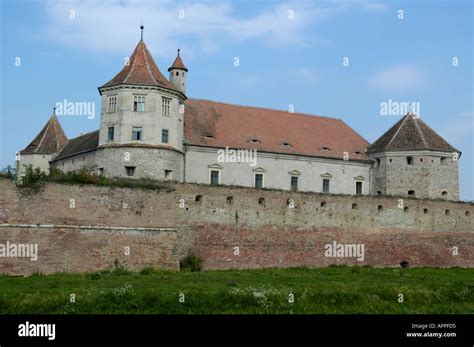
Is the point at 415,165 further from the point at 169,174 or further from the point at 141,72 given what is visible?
the point at 141,72

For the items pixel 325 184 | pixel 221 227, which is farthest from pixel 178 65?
pixel 221 227

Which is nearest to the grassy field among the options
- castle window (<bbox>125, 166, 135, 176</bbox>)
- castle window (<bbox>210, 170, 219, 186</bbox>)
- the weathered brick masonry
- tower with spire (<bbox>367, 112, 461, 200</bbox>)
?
the weathered brick masonry

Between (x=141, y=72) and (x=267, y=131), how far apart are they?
36.6ft

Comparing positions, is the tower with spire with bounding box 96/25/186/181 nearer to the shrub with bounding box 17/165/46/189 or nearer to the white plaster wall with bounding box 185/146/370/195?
the white plaster wall with bounding box 185/146/370/195

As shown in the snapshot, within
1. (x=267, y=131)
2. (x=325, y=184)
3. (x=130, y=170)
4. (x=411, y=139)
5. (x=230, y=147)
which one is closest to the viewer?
(x=130, y=170)

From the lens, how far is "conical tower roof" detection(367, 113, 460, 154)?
5109 centimetres

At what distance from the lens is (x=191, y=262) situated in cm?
3750

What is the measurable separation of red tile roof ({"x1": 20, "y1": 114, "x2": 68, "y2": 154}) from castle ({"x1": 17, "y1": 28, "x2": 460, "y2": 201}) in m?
0.09

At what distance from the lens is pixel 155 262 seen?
3584 cm

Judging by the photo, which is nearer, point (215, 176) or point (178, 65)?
point (215, 176)
